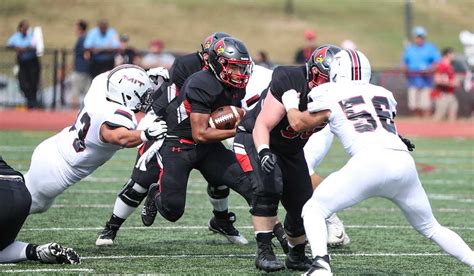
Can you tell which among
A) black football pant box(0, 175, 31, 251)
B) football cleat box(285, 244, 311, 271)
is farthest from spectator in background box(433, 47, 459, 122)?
black football pant box(0, 175, 31, 251)

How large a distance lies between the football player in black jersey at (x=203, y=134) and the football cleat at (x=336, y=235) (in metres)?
0.89

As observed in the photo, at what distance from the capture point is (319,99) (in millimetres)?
5812

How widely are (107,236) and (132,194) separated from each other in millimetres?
383

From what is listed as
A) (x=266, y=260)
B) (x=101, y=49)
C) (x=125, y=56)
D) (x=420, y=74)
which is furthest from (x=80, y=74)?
(x=266, y=260)

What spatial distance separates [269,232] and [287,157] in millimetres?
569

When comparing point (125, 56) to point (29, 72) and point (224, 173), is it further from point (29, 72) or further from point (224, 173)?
point (224, 173)

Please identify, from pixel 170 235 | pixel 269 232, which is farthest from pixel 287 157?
pixel 170 235

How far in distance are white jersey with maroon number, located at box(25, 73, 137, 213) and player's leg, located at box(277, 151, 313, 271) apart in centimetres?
124

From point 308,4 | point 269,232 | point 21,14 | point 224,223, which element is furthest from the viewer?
point 308,4

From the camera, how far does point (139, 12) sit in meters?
36.6

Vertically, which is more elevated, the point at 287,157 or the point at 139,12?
the point at 287,157

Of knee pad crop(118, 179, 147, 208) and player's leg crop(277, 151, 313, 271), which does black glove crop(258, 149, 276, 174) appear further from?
knee pad crop(118, 179, 147, 208)

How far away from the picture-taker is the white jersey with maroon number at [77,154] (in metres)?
7.14

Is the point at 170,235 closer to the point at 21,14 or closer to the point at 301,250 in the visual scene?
the point at 301,250
